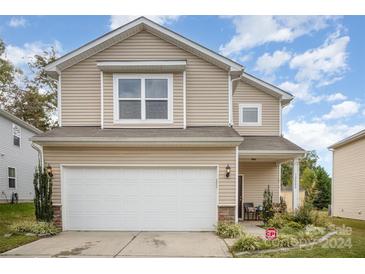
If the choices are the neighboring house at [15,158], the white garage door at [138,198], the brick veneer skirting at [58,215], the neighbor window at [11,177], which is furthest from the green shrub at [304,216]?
the neighbor window at [11,177]

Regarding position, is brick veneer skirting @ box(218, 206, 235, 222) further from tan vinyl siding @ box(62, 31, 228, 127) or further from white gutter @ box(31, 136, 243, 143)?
tan vinyl siding @ box(62, 31, 228, 127)

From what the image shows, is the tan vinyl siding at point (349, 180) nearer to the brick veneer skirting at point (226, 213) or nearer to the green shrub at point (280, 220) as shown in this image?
the green shrub at point (280, 220)

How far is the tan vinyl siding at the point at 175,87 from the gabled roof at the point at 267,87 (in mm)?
2896

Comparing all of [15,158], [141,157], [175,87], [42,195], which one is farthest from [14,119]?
[175,87]

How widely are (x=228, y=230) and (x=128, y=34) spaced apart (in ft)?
23.9

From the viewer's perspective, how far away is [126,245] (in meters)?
7.59

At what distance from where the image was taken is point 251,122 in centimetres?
1303

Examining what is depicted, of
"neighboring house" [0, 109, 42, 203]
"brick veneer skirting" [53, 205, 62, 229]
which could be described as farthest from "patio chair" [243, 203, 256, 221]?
"neighboring house" [0, 109, 42, 203]

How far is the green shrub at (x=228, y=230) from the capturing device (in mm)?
8586

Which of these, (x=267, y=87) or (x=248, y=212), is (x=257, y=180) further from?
(x=267, y=87)

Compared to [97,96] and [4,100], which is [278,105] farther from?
[4,100]
